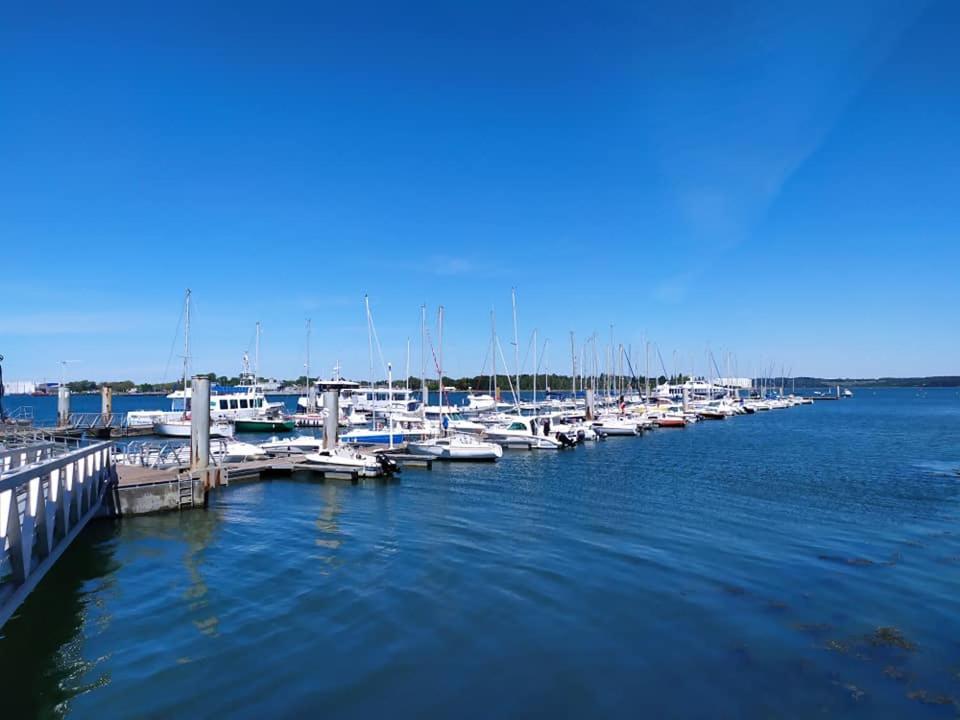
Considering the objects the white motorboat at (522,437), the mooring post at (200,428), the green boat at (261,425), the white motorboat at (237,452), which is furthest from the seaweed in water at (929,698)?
the green boat at (261,425)

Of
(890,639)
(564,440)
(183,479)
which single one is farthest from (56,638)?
(564,440)

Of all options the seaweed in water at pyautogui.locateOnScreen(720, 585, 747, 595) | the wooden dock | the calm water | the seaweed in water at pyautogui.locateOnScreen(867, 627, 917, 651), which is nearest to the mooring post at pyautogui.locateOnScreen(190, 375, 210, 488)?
the wooden dock

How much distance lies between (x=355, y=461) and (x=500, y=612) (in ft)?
78.5

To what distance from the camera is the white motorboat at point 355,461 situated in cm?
3678

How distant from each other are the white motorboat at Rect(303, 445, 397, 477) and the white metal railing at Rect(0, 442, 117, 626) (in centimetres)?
1690

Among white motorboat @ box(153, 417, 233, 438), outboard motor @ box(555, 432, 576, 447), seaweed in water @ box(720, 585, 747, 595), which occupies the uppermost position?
white motorboat @ box(153, 417, 233, 438)

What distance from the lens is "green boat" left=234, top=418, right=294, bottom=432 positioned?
75.9 metres

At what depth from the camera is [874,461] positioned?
45469 millimetres

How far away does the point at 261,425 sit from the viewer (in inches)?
3007

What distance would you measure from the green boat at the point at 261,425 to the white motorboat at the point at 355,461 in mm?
40315

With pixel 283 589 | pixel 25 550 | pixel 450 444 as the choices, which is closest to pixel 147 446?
pixel 450 444

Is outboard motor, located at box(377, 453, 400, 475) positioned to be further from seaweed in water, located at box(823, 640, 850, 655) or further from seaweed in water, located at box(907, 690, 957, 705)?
seaweed in water, located at box(907, 690, 957, 705)

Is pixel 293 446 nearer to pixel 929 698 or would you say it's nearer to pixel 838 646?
pixel 838 646

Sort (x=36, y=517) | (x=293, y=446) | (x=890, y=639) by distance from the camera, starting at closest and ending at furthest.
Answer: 1. (x=36, y=517)
2. (x=890, y=639)
3. (x=293, y=446)
